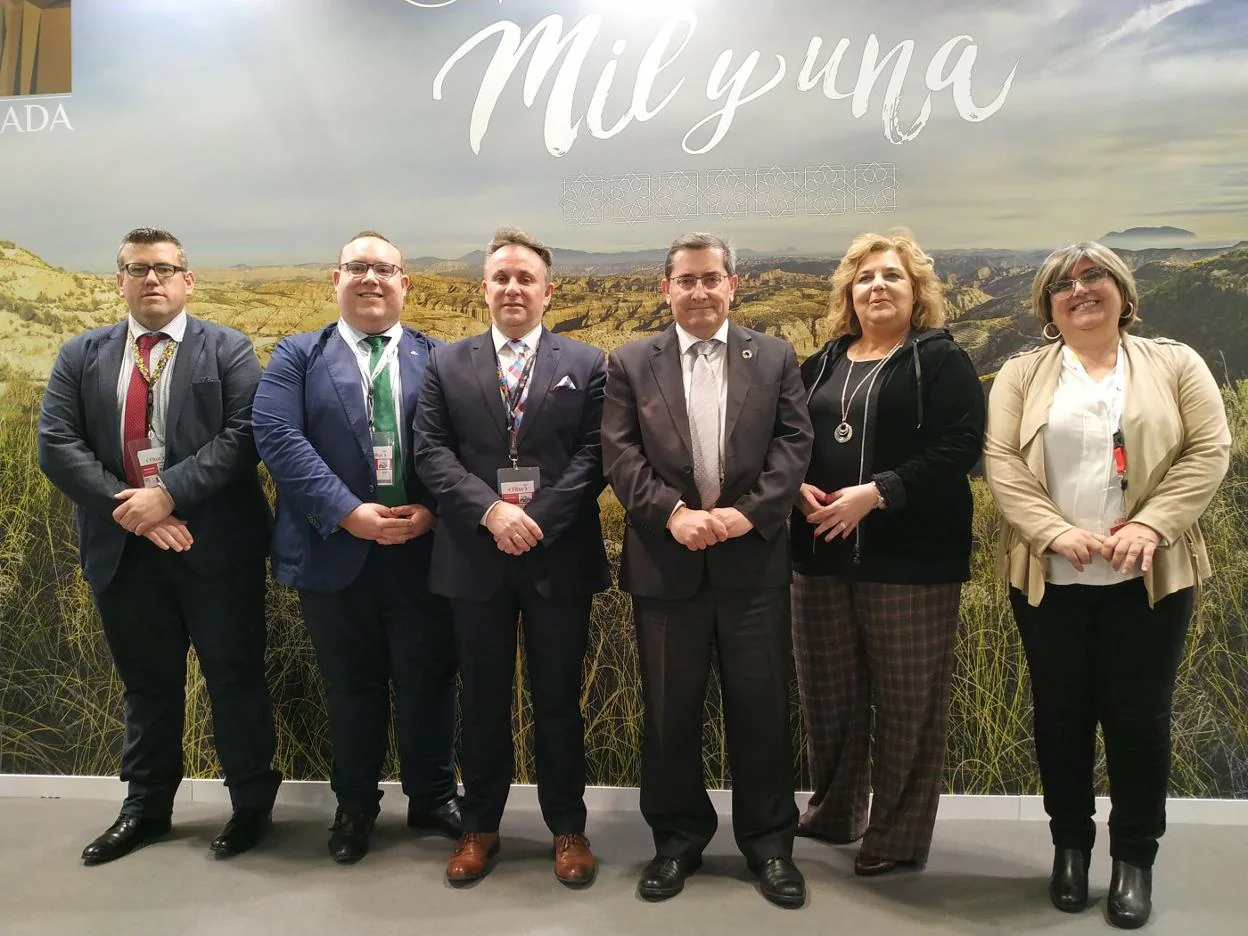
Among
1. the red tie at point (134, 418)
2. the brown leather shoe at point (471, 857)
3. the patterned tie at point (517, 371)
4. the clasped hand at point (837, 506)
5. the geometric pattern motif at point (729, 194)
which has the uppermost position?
the geometric pattern motif at point (729, 194)

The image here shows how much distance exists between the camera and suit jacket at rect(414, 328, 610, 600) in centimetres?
249

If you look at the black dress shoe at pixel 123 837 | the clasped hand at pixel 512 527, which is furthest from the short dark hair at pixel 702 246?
the black dress shoe at pixel 123 837

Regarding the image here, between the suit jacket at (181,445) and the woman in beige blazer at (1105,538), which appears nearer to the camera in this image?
the woman in beige blazer at (1105,538)

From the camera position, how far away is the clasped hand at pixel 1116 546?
2230 mm

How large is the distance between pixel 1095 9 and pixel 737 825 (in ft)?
10.7

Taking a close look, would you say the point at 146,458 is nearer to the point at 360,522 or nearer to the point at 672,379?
the point at 360,522

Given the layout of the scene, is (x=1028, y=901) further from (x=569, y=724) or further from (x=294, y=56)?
(x=294, y=56)

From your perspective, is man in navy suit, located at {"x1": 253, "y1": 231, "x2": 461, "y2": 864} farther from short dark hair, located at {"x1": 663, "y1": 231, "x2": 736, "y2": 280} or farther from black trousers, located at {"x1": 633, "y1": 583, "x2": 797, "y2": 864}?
short dark hair, located at {"x1": 663, "y1": 231, "x2": 736, "y2": 280}

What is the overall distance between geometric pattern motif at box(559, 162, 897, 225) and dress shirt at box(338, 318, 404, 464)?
92cm

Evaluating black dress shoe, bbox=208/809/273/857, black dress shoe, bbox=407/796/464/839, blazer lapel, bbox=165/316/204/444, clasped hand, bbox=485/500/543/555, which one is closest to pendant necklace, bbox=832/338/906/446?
clasped hand, bbox=485/500/543/555

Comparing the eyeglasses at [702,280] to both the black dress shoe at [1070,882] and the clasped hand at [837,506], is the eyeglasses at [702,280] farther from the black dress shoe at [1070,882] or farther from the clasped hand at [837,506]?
the black dress shoe at [1070,882]

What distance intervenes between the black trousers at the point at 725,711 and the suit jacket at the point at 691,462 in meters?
0.10

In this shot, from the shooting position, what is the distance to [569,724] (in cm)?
261

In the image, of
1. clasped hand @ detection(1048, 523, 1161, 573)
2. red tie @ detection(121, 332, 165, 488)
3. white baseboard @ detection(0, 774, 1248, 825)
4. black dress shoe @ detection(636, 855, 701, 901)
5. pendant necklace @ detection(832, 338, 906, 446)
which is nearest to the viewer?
clasped hand @ detection(1048, 523, 1161, 573)
